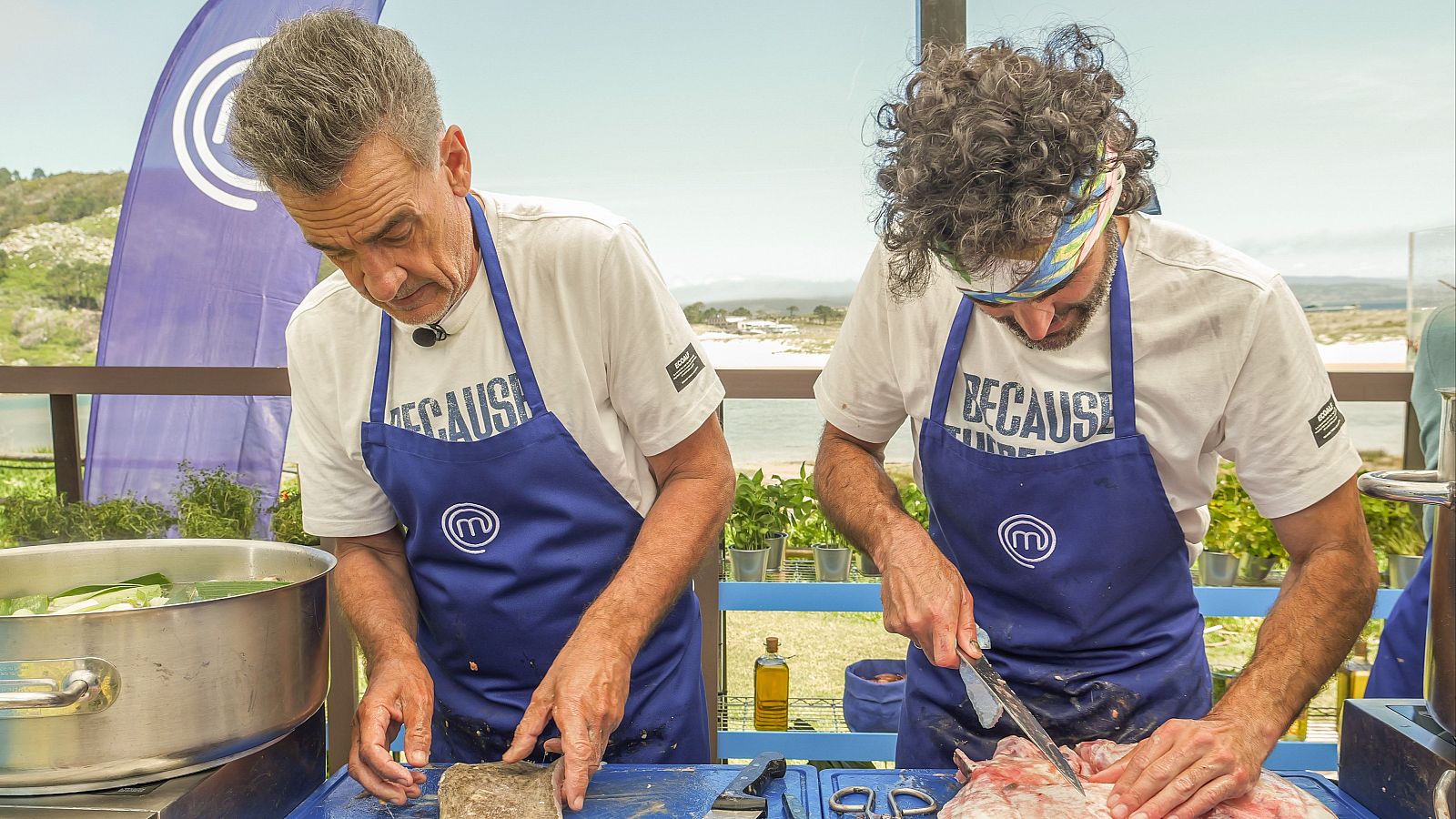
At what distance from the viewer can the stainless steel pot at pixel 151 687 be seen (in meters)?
1.33

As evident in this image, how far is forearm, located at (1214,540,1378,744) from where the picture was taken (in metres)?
1.79

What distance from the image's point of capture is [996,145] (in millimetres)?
1601

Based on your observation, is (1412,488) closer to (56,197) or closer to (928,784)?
(928,784)

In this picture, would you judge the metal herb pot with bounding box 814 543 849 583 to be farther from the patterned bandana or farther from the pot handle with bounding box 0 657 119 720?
the pot handle with bounding box 0 657 119 720

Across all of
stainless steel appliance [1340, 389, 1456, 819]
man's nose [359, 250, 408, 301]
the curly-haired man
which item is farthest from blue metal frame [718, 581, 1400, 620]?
man's nose [359, 250, 408, 301]

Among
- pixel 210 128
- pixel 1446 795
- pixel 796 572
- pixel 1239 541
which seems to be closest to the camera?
pixel 1446 795

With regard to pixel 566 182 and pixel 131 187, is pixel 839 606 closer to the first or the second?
pixel 566 182

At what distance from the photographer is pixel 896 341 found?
7.25 feet

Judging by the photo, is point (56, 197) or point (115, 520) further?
point (56, 197)

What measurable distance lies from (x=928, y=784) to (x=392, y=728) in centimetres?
99

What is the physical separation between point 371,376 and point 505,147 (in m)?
4.21

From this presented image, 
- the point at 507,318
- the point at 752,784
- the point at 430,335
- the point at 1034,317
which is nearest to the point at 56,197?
the point at 430,335

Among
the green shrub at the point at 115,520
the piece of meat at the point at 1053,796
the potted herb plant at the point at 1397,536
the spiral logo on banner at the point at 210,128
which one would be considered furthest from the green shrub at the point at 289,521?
the potted herb plant at the point at 1397,536

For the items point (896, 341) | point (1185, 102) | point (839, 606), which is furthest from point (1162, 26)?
point (896, 341)
